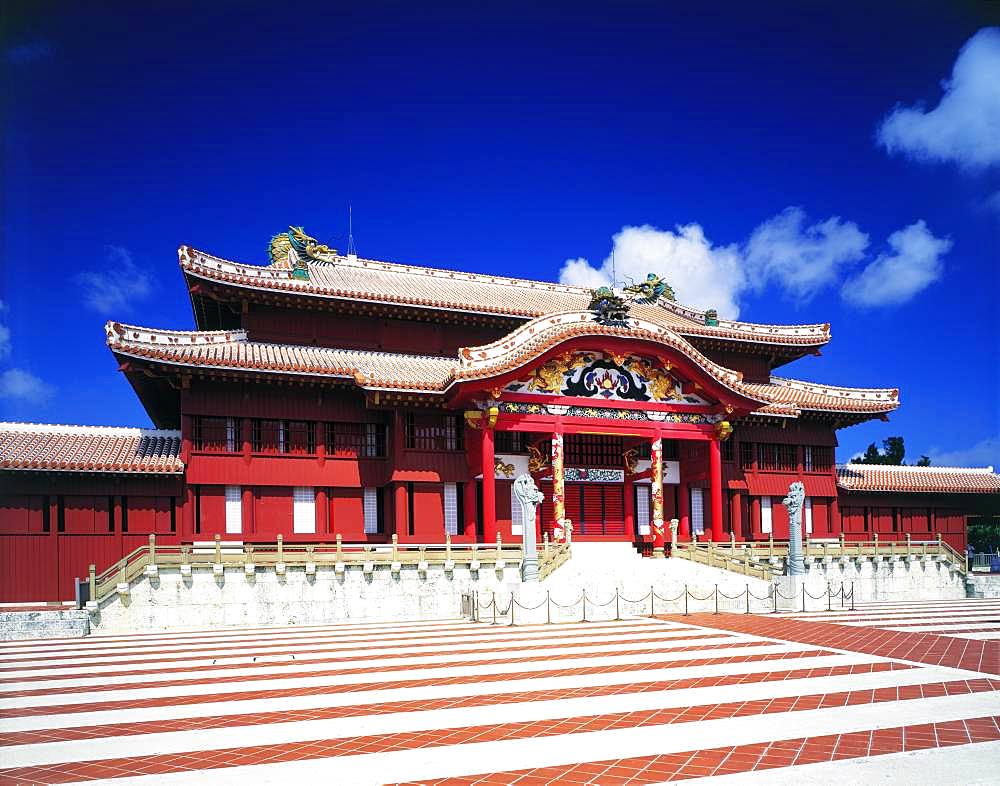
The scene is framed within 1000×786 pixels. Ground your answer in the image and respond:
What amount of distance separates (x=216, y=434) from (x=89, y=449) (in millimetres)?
3941

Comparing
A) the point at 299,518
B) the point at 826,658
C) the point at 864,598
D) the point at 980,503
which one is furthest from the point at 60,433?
the point at 980,503

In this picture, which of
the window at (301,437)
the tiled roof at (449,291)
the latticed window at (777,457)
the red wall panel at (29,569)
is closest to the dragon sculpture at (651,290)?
the tiled roof at (449,291)

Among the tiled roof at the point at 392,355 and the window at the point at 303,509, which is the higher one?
the tiled roof at the point at 392,355

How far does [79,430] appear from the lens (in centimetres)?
2850

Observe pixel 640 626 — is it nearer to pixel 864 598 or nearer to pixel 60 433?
pixel 864 598

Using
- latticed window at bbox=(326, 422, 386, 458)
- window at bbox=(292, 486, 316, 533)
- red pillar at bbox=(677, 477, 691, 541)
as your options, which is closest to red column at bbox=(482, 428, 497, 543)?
latticed window at bbox=(326, 422, 386, 458)

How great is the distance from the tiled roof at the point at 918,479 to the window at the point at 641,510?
33.0ft

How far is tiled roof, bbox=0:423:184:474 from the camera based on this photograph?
25859mm

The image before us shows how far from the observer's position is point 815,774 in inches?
316

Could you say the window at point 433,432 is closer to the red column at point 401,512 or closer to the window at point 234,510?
the red column at point 401,512

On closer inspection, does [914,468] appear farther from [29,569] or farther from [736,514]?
[29,569]

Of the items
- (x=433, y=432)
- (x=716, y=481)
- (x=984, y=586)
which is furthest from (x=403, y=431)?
(x=984, y=586)

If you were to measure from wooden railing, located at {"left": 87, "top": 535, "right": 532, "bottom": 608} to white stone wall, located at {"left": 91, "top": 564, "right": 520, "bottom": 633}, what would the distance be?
0.21 metres

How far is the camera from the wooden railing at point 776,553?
92.1 ft
